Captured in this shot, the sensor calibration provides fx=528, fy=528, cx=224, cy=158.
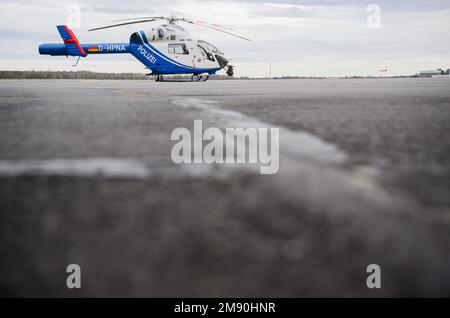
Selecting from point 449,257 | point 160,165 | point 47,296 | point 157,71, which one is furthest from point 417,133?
point 157,71

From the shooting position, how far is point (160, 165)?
363 cm

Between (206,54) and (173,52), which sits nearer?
(173,52)

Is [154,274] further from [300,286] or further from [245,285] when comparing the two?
[300,286]

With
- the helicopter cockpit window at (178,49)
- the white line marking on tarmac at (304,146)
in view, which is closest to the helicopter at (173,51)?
the helicopter cockpit window at (178,49)

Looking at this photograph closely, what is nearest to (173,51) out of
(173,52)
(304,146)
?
(173,52)

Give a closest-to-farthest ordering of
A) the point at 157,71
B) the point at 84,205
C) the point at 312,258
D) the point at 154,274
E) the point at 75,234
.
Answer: the point at 154,274 < the point at 312,258 < the point at 75,234 < the point at 84,205 < the point at 157,71

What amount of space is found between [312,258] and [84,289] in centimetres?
74

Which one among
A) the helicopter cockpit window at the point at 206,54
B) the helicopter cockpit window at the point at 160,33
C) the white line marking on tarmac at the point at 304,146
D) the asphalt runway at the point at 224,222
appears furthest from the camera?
the helicopter cockpit window at the point at 206,54

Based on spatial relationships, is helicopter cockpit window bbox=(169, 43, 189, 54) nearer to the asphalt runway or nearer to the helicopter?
the helicopter

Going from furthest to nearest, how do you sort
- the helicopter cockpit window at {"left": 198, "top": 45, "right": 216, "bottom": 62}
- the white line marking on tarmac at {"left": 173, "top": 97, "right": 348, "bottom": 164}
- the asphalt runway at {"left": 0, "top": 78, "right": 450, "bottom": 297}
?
the helicopter cockpit window at {"left": 198, "top": 45, "right": 216, "bottom": 62} → the white line marking on tarmac at {"left": 173, "top": 97, "right": 348, "bottom": 164} → the asphalt runway at {"left": 0, "top": 78, "right": 450, "bottom": 297}

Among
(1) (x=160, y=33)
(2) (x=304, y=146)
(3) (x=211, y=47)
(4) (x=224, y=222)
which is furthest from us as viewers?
(3) (x=211, y=47)

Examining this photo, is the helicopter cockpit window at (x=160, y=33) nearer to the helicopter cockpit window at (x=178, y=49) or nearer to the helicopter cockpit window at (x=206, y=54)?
the helicopter cockpit window at (x=178, y=49)

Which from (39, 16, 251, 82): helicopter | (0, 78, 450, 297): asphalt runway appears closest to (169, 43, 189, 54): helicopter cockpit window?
(39, 16, 251, 82): helicopter

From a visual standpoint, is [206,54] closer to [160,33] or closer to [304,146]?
[160,33]
